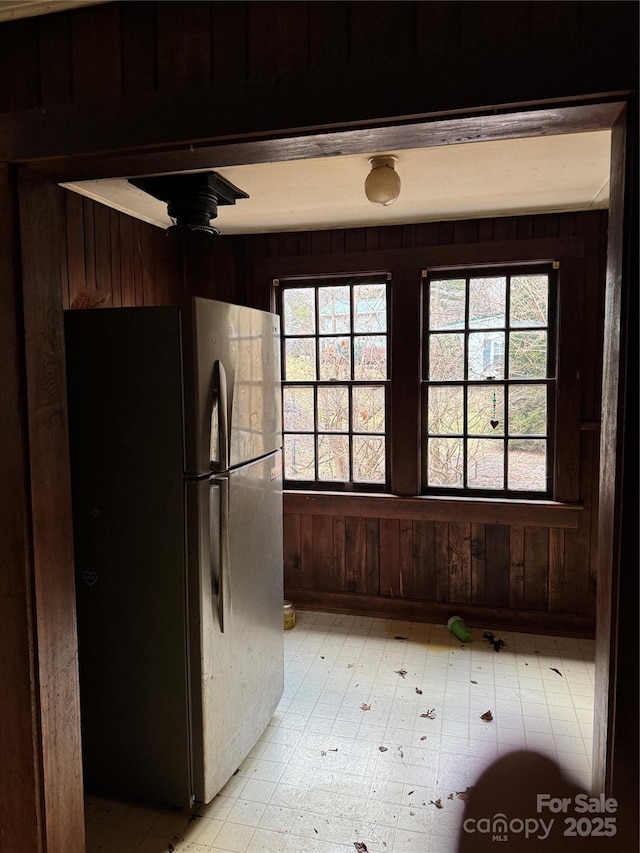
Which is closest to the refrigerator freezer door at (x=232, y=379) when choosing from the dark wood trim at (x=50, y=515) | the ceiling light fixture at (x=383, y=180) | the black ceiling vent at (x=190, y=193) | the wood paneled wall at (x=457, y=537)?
the dark wood trim at (x=50, y=515)

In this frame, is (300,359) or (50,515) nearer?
(50,515)

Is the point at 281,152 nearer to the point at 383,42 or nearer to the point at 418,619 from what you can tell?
the point at 383,42

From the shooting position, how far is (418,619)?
3.40m

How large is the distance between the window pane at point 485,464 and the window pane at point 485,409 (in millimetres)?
68

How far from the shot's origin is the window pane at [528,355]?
3180 millimetres

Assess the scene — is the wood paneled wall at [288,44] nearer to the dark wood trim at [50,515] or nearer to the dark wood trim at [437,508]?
the dark wood trim at [50,515]

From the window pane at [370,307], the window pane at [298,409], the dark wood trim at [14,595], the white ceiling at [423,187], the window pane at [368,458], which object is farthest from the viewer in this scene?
the window pane at [298,409]

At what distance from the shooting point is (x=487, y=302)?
3223mm

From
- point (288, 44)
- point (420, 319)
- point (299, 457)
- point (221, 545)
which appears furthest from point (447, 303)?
point (288, 44)

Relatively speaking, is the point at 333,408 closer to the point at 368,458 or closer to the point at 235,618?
the point at 368,458

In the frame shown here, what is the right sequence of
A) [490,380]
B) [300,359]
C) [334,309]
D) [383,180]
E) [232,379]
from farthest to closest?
[300,359] → [334,309] → [490,380] → [383,180] → [232,379]

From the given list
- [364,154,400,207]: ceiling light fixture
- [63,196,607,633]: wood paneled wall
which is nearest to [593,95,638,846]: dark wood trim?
[364,154,400,207]: ceiling light fixture

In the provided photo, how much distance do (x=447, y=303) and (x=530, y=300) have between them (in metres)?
0.47

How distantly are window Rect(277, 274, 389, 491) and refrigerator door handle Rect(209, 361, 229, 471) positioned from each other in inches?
64.8
